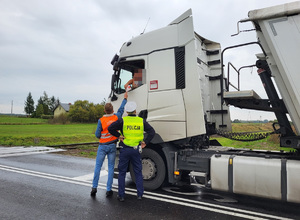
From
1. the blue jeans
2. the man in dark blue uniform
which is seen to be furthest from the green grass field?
the man in dark blue uniform

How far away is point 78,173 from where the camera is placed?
6777 millimetres

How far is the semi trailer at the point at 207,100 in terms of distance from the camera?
392 cm

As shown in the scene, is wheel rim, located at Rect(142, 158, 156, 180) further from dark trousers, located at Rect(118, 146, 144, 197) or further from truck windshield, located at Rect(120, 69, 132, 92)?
truck windshield, located at Rect(120, 69, 132, 92)

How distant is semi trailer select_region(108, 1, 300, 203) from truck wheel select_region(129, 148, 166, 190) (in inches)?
0.8

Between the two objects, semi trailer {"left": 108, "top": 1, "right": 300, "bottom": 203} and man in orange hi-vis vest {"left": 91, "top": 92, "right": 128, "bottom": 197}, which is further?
man in orange hi-vis vest {"left": 91, "top": 92, "right": 128, "bottom": 197}

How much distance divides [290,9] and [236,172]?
9.18 feet

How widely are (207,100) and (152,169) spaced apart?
6.92 feet

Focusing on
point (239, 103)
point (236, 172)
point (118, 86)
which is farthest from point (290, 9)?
point (118, 86)

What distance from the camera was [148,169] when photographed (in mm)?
5262

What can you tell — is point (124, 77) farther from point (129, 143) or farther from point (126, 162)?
point (126, 162)

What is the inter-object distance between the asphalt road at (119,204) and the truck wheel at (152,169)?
0.70ft

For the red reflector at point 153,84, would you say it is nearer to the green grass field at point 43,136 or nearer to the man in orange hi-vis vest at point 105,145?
the man in orange hi-vis vest at point 105,145

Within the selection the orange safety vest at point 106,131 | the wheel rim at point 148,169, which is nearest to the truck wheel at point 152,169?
the wheel rim at point 148,169

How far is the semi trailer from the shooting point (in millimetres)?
3916
